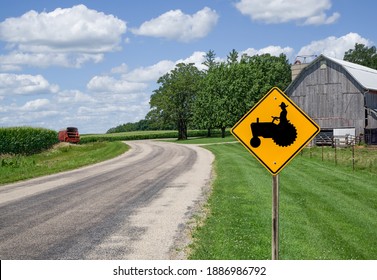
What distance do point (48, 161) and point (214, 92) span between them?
1592 inches

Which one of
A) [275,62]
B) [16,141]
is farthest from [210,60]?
[16,141]

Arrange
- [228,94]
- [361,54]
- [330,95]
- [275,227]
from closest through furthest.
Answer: [275,227] → [330,95] → [228,94] → [361,54]

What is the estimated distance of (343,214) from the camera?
12.0 meters

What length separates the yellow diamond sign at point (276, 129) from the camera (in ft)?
21.6

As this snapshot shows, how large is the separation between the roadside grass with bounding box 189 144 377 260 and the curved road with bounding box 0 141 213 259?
3.03 feet

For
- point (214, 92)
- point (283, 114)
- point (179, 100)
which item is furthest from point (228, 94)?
point (283, 114)

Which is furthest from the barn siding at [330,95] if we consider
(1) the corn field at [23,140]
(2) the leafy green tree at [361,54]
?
(2) the leafy green tree at [361,54]

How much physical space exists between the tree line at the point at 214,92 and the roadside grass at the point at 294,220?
51.2m

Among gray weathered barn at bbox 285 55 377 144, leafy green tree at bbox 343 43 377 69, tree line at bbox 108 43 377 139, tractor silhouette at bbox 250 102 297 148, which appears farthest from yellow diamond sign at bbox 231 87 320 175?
leafy green tree at bbox 343 43 377 69

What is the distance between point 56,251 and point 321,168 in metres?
17.8

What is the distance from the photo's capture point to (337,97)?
151 feet

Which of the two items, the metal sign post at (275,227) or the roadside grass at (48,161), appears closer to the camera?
the metal sign post at (275,227)

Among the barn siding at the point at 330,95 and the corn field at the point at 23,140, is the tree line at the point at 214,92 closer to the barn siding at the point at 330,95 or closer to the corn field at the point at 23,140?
the barn siding at the point at 330,95

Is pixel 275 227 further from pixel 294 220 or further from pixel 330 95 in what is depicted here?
pixel 330 95
